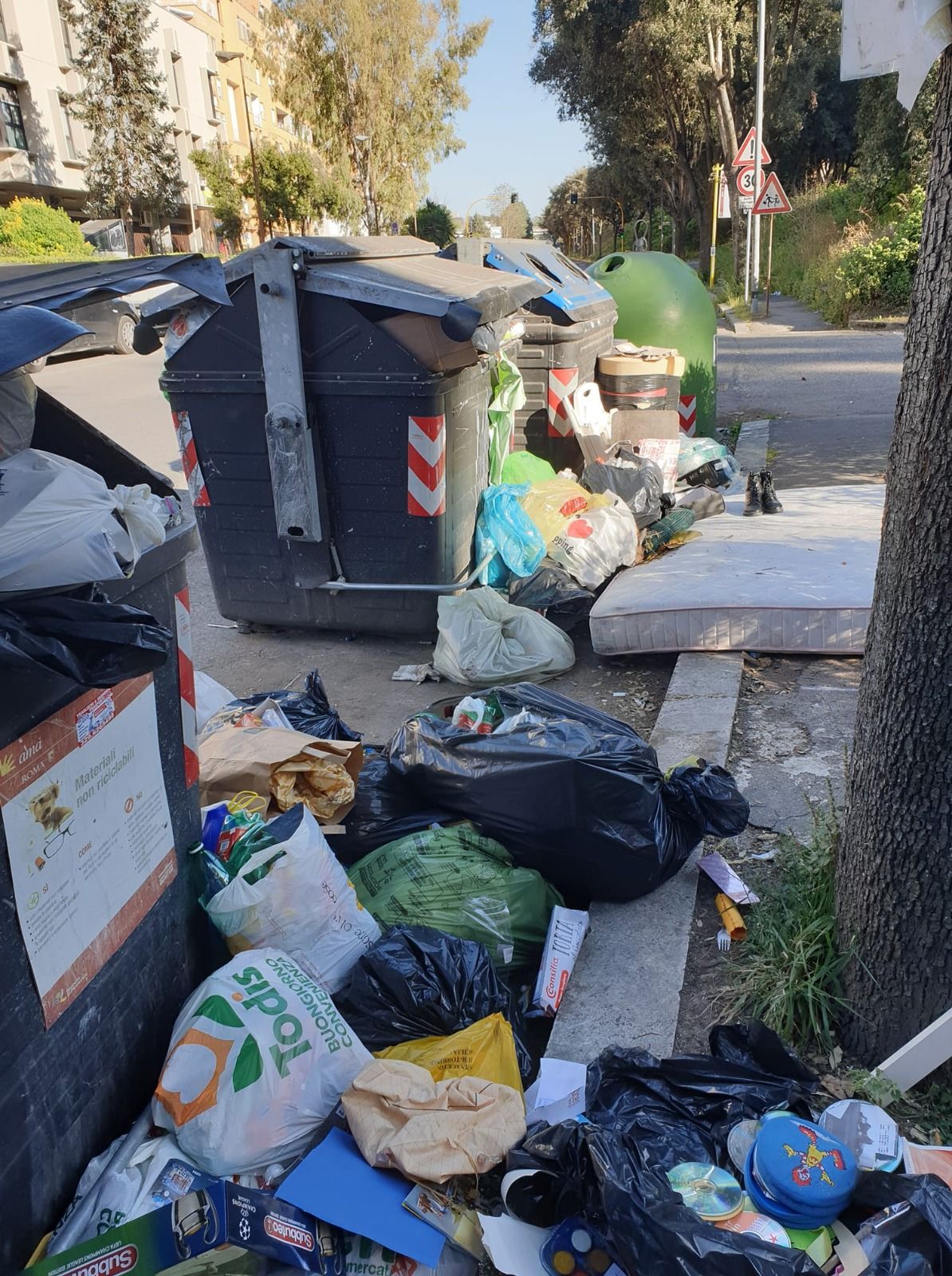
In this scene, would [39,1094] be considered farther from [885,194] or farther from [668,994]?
[885,194]

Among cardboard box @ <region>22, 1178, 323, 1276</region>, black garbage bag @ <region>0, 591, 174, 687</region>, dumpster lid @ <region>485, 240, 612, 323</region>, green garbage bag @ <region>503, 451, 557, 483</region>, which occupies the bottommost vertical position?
cardboard box @ <region>22, 1178, 323, 1276</region>

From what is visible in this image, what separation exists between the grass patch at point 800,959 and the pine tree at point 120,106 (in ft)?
120

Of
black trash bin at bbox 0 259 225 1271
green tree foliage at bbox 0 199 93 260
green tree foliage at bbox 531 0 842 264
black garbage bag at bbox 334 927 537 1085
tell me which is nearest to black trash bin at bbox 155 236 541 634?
black trash bin at bbox 0 259 225 1271

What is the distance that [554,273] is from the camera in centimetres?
655

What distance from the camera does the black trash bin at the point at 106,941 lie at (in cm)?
148

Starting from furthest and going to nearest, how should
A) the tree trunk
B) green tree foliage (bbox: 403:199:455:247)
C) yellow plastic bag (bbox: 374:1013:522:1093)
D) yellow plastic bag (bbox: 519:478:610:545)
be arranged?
green tree foliage (bbox: 403:199:455:247) < yellow plastic bag (bbox: 519:478:610:545) < yellow plastic bag (bbox: 374:1013:522:1093) < the tree trunk

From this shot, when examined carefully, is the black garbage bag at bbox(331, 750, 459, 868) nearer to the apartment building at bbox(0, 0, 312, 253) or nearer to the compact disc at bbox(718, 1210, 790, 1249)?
the compact disc at bbox(718, 1210, 790, 1249)

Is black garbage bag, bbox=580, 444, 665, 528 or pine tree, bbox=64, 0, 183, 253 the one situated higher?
pine tree, bbox=64, 0, 183, 253

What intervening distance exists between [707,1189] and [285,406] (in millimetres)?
3346

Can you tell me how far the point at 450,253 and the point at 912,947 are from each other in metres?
5.23

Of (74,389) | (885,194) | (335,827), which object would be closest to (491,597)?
(335,827)

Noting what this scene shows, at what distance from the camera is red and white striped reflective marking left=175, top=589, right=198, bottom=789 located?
6.46 ft

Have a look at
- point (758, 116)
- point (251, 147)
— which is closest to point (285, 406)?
point (758, 116)

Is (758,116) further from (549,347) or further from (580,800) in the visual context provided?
(580,800)
